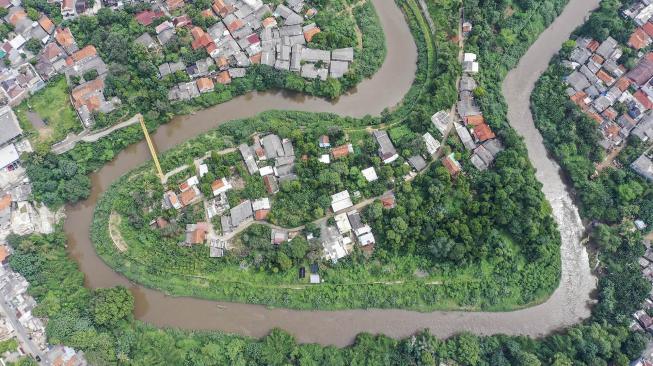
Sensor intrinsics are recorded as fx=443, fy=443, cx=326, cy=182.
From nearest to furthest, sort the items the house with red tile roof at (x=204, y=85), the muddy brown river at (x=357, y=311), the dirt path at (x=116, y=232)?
the muddy brown river at (x=357, y=311), the dirt path at (x=116, y=232), the house with red tile roof at (x=204, y=85)

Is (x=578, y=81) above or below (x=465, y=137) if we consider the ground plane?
above

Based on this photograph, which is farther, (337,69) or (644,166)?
(337,69)

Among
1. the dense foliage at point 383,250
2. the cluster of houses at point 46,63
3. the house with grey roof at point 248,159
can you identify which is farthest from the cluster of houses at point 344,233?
the cluster of houses at point 46,63

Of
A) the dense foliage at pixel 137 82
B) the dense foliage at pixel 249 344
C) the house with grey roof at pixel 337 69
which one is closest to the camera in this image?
the dense foliage at pixel 249 344

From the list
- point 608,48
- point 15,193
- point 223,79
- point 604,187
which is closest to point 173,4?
point 223,79

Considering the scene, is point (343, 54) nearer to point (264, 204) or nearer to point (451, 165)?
point (451, 165)

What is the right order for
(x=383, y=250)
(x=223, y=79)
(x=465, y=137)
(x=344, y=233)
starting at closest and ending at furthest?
1. (x=383, y=250)
2. (x=344, y=233)
3. (x=465, y=137)
4. (x=223, y=79)

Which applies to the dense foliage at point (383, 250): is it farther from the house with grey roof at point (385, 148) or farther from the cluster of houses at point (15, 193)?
the cluster of houses at point (15, 193)

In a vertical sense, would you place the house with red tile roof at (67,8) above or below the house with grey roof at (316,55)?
above
